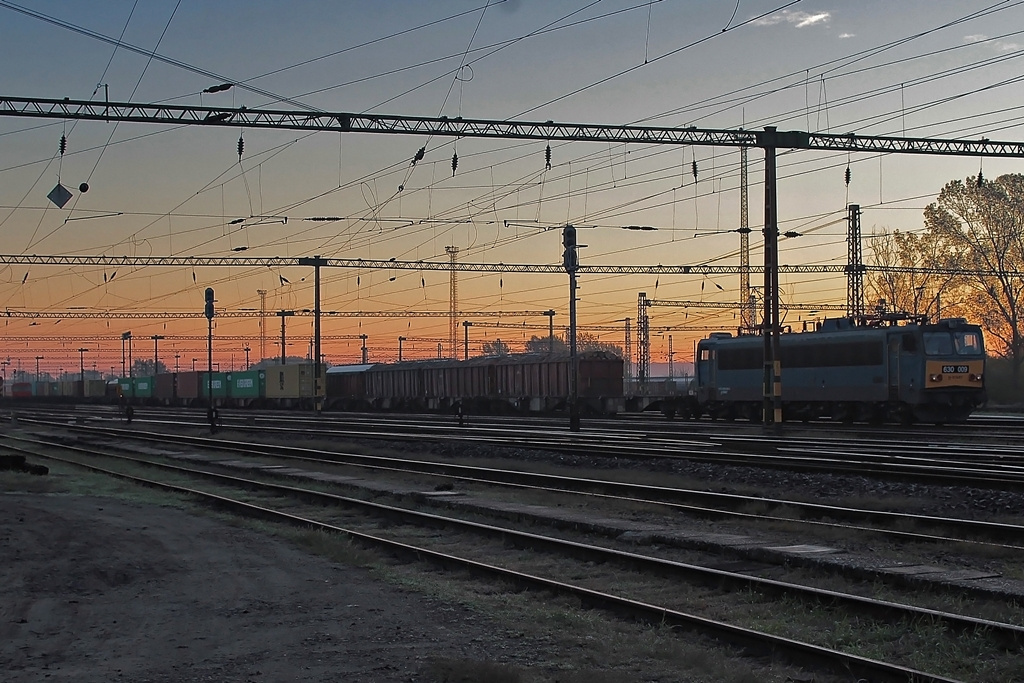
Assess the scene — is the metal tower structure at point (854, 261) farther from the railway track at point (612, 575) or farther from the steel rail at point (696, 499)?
the railway track at point (612, 575)

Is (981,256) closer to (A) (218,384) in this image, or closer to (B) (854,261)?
(B) (854,261)

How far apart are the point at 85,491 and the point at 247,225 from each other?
26677 mm

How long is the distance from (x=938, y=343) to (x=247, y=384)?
62.4 m

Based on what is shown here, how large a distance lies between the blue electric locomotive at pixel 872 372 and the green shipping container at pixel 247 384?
1938 inches

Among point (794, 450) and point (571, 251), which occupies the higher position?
point (571, 251)

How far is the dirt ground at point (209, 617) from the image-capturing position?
317 inches

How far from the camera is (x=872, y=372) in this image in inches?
1483

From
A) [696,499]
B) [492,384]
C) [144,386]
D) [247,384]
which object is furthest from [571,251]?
[144,386]

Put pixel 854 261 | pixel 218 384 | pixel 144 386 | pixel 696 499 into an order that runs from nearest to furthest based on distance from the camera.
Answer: pixel 696 499, pixel 854 261, pixel 218 384, pixel 144 386

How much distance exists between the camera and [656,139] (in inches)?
1188

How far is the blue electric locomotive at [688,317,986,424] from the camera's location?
119 feet

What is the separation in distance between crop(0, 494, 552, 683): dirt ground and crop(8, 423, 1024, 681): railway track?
1158mm

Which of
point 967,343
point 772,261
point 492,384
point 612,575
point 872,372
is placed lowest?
point 612,575

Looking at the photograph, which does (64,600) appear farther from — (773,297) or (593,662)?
(773,297)
